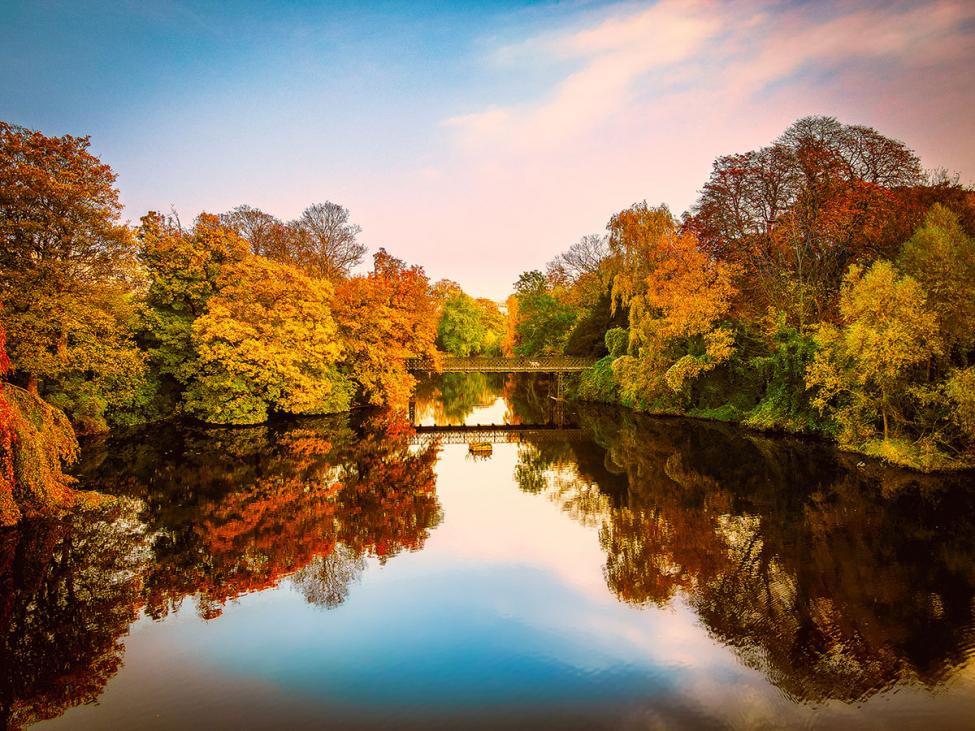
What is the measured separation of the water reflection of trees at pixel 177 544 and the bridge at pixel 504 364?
19069mm

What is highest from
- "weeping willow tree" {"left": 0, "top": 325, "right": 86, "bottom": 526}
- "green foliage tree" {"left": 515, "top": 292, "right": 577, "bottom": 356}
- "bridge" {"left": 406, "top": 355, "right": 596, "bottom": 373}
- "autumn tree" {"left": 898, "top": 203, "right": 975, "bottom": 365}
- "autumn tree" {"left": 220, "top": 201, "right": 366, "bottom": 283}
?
"autumn tree" {"left": 220, "top": 201, "right": 366, "bottom": 283}

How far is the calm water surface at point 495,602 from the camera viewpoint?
8828 mm

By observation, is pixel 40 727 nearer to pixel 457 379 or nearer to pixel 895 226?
pixel 895 226

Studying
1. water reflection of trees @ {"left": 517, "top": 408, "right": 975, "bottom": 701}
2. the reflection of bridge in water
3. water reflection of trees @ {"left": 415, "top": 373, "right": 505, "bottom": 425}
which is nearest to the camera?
water reflection of trees @ {"left": 517, "top": 408, "right": 975, "bottom": 701}

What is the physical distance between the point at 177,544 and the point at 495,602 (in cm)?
839

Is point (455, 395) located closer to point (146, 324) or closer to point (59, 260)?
point (146, 324)

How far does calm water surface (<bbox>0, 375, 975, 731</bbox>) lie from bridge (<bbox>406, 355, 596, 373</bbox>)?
22798 mm

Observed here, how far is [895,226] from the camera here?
31.5 meters

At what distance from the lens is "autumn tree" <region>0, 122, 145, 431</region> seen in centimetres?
2417

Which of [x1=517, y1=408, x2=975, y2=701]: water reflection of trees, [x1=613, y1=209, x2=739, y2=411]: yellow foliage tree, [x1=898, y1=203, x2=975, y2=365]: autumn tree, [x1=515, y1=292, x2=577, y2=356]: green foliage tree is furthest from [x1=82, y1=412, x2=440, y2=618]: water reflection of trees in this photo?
[x1=515, y1=292, x2=577, y2=356]: green foliage tree

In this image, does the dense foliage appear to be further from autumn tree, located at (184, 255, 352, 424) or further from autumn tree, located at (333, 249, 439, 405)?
autumn tree, located at (184, 255, 352, 424)

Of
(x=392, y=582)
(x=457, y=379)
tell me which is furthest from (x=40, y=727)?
(x=457, y=379)

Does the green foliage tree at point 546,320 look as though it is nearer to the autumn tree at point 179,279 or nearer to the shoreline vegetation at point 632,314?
the shoreline vegetation at point 632,314

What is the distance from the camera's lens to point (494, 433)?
3444cm
